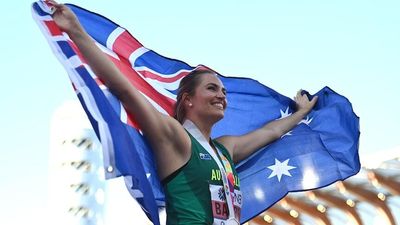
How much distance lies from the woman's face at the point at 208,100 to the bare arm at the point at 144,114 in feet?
0.90

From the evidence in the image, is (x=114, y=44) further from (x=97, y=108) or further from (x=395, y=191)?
(x=395, y=191)

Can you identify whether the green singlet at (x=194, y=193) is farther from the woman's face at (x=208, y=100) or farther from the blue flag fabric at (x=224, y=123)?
the woman's face at (x=208, y=100)

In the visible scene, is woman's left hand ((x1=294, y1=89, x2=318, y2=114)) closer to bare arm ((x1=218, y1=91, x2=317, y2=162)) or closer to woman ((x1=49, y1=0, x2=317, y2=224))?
bare arm ((x1=218, y1=91, x2=317, y2=162))

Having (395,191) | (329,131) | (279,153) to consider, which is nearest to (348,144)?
(329,131)

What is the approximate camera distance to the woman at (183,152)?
4457 mm

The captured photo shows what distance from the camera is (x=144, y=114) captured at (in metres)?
4.54

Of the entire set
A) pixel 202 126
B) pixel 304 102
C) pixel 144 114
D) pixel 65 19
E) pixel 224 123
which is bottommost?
pixel 224 123

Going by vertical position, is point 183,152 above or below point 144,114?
below

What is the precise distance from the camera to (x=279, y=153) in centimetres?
586

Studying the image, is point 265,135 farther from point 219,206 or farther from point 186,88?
point 219,206

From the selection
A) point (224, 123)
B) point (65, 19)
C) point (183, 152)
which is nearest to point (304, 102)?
point (224, 123)

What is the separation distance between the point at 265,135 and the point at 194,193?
1298 millimetres

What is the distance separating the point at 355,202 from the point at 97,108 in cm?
1479

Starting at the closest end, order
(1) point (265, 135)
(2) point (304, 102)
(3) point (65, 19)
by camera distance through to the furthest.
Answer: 1. (3) point (65, 19)
2. (1) point (265, 135)
3. (2) point (304, 102)
